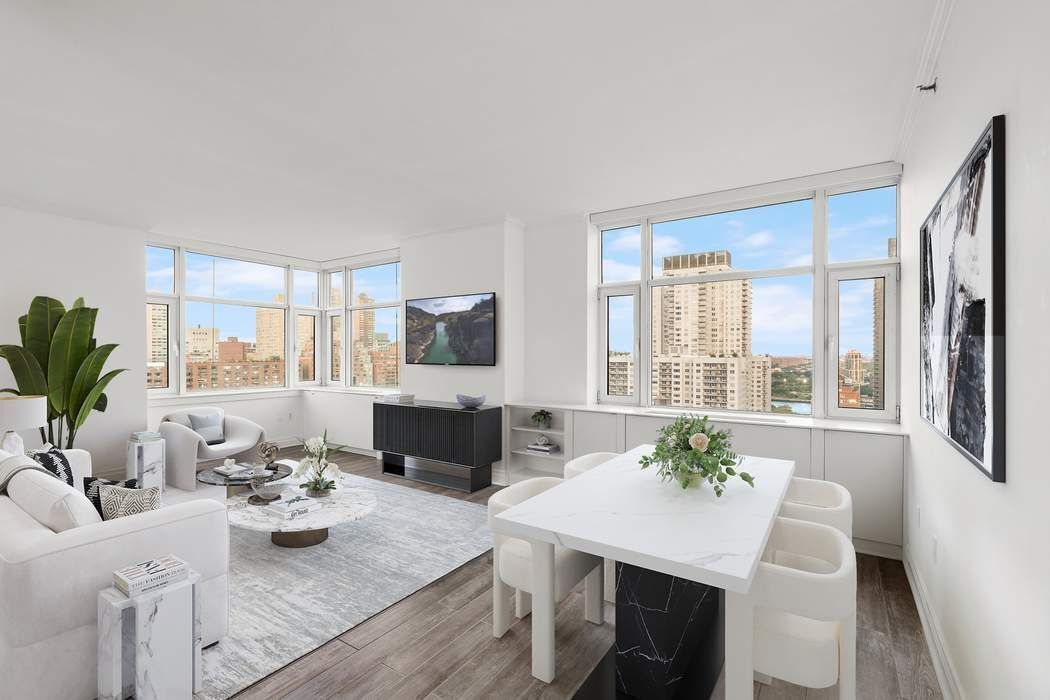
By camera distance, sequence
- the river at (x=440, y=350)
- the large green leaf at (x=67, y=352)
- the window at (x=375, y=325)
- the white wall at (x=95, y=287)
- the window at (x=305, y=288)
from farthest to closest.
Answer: the window at (x=305, y=288), the window at (x=375, y=325), the river at (x=440, y=350), the white wall at (x=95, y=287), the large green leaf at (x=67, y=352)

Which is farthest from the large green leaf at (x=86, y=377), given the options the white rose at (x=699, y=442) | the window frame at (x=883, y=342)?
the window frame at (x=883, y=342)

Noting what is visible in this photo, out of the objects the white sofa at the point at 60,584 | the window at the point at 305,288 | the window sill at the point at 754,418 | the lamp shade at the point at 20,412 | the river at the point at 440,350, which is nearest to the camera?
the white sofa at the point at 60,584

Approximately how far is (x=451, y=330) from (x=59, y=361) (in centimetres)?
350

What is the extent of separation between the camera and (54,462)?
9.74ft

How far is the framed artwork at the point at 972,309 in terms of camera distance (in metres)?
1.41

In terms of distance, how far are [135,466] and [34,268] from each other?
209 cm

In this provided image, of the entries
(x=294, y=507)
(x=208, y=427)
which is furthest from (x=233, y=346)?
(x=294, y=507)

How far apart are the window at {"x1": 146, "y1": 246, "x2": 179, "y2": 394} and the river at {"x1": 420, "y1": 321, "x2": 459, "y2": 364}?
3.15 m

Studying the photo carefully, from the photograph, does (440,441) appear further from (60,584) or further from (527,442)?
(60,584)

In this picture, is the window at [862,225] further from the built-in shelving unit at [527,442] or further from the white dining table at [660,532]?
the built-in shelving unit at [527,442]

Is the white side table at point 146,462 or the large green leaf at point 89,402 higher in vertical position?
the large green leaf at point 89,402

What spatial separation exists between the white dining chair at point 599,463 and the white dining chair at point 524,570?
17 centimetres

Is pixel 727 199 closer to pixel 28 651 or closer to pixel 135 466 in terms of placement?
pixel 28 651

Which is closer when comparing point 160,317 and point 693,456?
point 693,456
